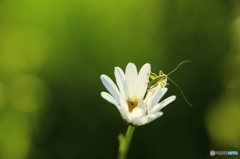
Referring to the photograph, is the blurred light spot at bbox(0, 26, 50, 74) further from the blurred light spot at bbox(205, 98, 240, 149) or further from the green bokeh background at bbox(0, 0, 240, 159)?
the blurred light spot at bbox(205, 98, 240, 149)

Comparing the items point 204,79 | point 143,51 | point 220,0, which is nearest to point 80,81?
point 143,51

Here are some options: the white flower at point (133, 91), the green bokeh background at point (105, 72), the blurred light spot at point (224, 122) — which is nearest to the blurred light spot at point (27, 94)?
the green bokeh background at point (105, 72)

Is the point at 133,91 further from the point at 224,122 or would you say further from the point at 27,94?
the point at 224,122

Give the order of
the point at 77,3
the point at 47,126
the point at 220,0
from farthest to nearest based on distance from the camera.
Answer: the point at 220,0 < the point at 77,3 < the point at 47,126

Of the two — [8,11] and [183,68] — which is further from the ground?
[8,11]

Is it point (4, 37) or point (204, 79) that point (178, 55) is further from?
point (4, 37)

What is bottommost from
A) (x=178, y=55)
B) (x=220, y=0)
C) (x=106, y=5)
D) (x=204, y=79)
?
(x=204, y=79)
